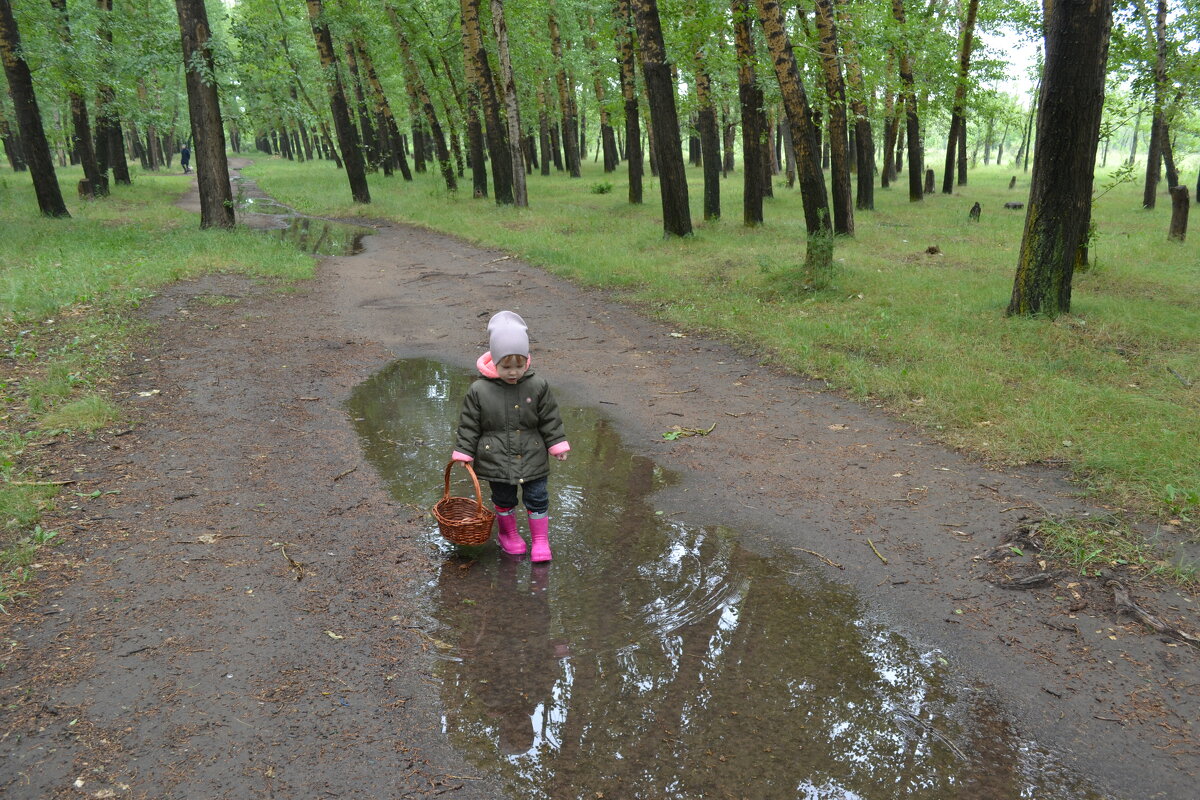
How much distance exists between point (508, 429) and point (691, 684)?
197 cm

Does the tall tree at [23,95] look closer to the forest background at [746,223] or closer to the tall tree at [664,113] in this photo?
the forest background at [746,223]

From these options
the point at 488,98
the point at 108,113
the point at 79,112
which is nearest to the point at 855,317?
the point at 488,98

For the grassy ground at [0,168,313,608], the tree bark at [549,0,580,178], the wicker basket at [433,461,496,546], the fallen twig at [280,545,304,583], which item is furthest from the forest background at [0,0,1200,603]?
the wicker basket at [433,461,496,546]

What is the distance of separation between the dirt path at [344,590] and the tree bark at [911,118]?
1724cm

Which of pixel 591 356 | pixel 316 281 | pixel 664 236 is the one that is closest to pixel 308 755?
pixel 591 356

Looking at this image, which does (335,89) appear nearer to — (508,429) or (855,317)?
(855,317)

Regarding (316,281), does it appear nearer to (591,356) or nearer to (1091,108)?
(591,356)

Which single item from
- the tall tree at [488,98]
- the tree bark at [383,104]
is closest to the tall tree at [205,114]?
the tall tree at [488,98]

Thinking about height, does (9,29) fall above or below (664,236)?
above

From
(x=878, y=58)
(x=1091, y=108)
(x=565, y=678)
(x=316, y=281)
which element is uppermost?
(x=878, y=58)

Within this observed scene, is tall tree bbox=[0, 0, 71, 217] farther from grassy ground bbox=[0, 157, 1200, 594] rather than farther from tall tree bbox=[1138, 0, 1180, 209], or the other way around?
tall tree bbox=[1138, 0, 1180, 209]

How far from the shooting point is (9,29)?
1656 centimetres

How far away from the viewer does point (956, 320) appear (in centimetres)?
920

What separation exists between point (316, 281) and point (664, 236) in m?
7.07
